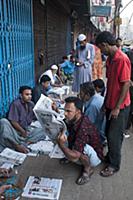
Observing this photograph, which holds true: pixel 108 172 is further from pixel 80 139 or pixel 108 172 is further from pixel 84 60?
pixel 84 60

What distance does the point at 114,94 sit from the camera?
3191 mm

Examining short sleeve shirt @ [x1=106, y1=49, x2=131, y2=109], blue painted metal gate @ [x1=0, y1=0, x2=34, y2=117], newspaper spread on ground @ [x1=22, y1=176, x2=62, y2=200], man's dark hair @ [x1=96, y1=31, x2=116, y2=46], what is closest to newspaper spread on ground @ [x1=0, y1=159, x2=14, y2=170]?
newspaper spread on ground @ [x1=22, y1=176, x2=62, y2=200]

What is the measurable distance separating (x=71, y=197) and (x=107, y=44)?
1.70 meters

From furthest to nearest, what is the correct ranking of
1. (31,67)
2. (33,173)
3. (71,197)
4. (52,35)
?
(52,35) < (31,67) < (33,173) < (71,197)

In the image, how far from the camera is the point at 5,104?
437cm

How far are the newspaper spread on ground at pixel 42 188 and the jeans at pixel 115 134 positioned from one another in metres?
0.71

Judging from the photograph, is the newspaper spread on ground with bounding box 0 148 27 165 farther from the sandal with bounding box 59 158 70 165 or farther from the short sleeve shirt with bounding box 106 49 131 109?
the short sleeve shirt with bounding box 106 49 131 109

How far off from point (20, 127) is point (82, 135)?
1.29 meters

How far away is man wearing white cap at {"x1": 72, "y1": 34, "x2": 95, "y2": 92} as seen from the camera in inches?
228

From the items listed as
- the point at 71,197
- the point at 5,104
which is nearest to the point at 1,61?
the point at 5,104

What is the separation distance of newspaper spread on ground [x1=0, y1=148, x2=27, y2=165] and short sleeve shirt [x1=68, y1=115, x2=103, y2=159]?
73cm

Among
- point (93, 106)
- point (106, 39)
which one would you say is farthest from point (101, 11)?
point (106, 39)

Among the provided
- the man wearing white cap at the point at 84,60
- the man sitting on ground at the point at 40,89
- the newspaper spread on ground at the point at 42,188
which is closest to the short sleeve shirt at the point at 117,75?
the newspaper spread on ground at the point at 42,188

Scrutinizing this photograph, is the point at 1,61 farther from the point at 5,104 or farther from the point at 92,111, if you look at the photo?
the point at 92,111
